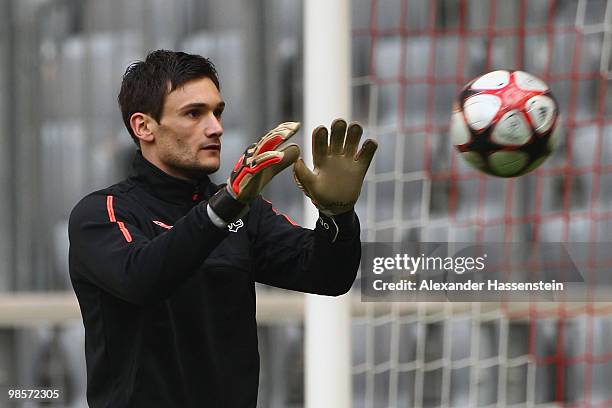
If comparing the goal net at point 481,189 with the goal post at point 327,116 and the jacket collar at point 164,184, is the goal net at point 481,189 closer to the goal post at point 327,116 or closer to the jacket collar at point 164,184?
the goal post at point 327,116

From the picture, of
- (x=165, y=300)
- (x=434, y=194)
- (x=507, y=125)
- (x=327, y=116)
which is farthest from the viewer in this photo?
(x=434, y=194)

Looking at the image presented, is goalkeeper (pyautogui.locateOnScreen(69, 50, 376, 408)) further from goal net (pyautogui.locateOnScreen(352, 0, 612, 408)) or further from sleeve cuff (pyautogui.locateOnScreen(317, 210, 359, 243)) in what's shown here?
goal net (pyautogui.locateOnScreen(352, 0, 612, 408))

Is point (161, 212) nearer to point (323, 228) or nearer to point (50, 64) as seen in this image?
point (323, 228)

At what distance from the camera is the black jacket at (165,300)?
2383 millimetres

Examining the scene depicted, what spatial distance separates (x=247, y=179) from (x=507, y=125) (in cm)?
111

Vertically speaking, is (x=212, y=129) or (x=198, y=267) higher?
(x=212, y=129)

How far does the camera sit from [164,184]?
2502mm

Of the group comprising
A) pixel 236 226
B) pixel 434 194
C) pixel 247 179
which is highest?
pixel 247 179

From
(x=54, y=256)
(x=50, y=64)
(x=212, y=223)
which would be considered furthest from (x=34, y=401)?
(x=212, y=223)

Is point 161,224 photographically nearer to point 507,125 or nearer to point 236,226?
point 236,226

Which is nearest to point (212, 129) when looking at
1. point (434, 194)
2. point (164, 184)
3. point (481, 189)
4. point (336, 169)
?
point (164, 184)

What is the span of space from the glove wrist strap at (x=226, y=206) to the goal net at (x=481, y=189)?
230 cm

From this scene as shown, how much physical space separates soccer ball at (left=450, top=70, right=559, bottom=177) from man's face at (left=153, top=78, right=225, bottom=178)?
90 centimetres

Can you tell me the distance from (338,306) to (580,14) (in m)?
1.62
